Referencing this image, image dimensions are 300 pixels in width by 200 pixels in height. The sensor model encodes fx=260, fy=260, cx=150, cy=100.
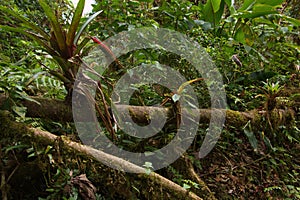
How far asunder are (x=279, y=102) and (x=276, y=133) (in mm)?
287

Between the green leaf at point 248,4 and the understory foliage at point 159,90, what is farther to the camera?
the green leaf at point 248,4

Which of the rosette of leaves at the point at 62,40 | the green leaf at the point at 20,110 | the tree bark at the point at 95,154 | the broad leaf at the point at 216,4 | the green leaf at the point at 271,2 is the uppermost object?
the broad leaf at the point at 216,4

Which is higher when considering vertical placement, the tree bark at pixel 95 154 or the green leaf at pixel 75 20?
the green leaf at pixel 75 20

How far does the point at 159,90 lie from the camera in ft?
7.04

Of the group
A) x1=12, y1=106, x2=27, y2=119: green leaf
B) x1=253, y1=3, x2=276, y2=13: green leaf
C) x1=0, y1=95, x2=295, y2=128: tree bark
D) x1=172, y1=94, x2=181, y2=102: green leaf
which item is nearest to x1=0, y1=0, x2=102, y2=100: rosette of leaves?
x1=0, y1=95, x2=295, y2=128: tree bark

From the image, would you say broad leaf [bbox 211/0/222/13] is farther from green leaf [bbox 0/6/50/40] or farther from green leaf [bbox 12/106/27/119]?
green leaf [bbox 12/106/27/119]

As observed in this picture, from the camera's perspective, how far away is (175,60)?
2.34 m

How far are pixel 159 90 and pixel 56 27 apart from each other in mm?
1089

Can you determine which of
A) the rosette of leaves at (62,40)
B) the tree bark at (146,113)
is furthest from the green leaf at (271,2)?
the rosette of leaves at (62,40)

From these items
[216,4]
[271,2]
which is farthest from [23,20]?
[271,2]

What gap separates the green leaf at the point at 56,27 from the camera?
121 centimetres

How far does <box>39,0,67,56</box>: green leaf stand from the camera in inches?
47.6

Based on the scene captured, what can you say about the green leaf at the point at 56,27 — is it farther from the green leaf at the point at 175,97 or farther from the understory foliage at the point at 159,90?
A: the green leaf at the point at 175,97

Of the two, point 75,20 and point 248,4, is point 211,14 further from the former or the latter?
point 75,20
